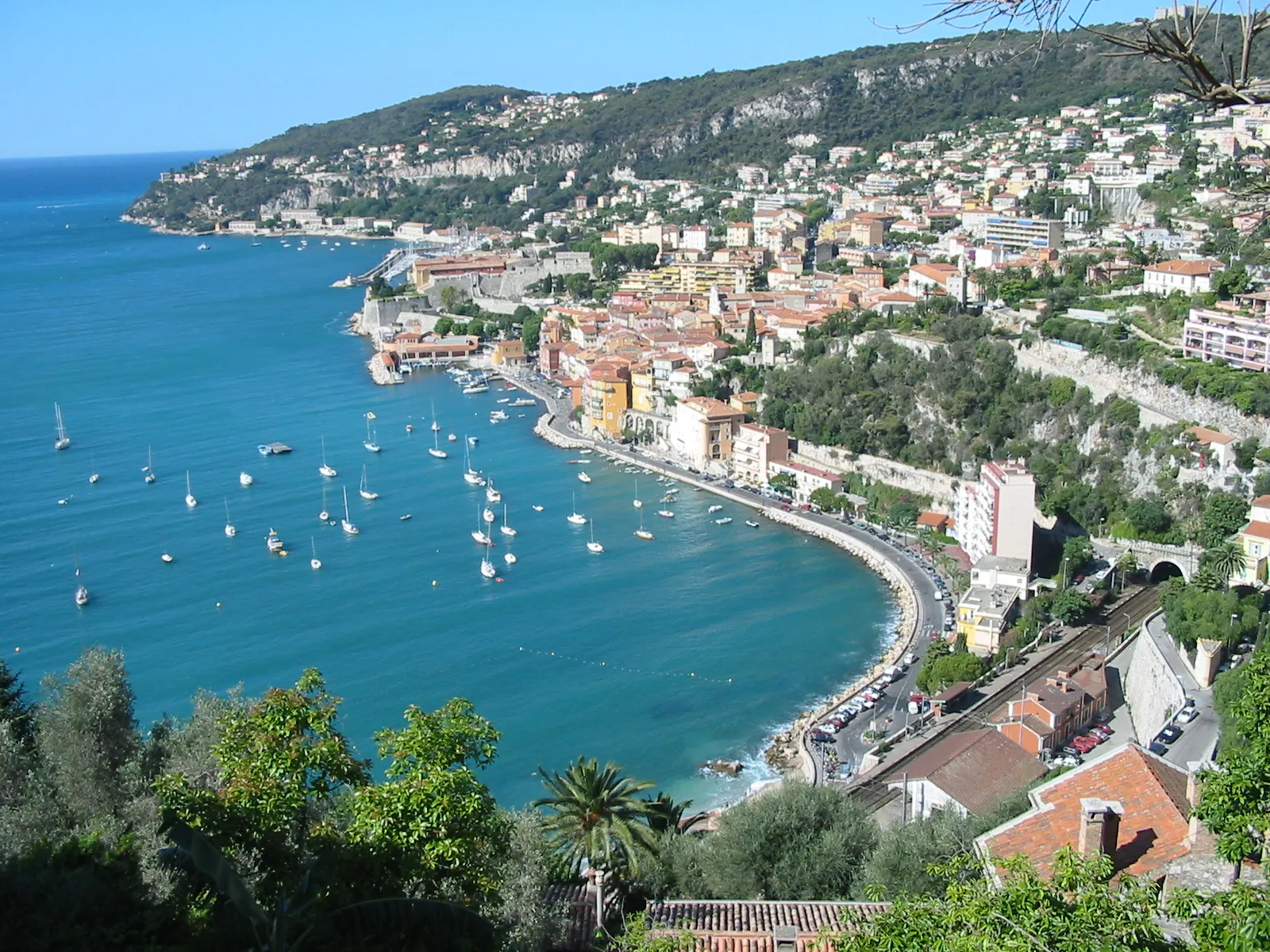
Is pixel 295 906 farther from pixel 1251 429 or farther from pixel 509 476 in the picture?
pixel 509 476

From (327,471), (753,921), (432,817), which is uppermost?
(432,817)

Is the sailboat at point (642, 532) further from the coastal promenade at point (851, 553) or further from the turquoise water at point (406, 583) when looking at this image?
the coastal promenade at point (851, 553)

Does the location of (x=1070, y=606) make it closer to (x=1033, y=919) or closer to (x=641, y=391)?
(x=1033, y=919)

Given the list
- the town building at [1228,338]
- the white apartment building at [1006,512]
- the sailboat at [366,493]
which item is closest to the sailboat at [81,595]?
the sailboat at [366,493]

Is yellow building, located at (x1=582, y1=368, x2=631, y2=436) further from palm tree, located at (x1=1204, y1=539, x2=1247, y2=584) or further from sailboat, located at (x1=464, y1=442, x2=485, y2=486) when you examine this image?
palm tree, located at (x1=1204, y1=539, x2=1247, y2=584)

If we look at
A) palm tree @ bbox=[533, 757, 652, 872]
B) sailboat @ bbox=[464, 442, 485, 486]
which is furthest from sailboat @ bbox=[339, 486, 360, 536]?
palm tree @ bbox=[533, 757, 652, 872]

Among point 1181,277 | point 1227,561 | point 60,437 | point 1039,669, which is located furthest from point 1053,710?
point 60,437
